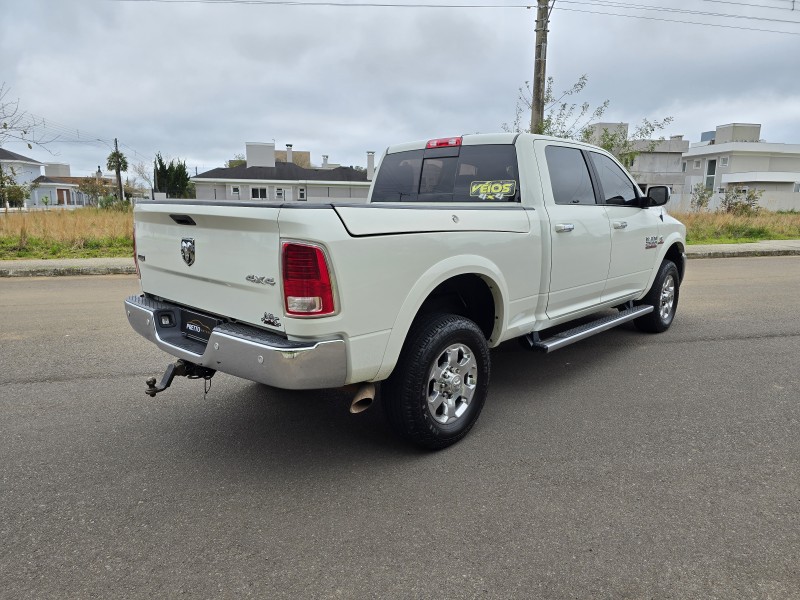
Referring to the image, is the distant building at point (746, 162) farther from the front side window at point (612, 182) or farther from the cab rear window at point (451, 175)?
the cab rear window at point (451, 175)

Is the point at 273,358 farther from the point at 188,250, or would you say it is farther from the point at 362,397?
the point at 188,250

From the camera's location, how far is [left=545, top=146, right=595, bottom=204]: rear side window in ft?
14.9

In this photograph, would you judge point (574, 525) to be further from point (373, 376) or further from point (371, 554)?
point (373, 376)

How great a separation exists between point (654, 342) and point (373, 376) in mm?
4192

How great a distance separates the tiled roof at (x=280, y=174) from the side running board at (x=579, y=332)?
39103 mm

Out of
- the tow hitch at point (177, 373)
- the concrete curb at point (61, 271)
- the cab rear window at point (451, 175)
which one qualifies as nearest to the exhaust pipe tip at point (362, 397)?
the tow hitch at point (177, 373)

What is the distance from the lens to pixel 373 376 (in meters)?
3.08

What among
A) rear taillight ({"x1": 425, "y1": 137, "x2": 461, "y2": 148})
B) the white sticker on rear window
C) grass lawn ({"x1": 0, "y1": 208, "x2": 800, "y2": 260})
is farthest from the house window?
the white sticker on rear window

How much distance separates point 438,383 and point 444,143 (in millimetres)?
2264

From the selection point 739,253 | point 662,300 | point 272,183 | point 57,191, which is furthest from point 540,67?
point 57,191

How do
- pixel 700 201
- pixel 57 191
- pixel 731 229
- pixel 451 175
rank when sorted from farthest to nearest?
pixel 57 191 → pixel 700 201 → pixel 731 229 → pixel 451 175

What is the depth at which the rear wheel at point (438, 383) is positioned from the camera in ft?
10.7

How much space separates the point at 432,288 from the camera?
330 cm

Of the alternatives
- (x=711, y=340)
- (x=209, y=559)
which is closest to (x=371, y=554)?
(x=209, y=559)
